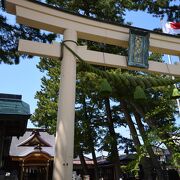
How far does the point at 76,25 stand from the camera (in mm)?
5930

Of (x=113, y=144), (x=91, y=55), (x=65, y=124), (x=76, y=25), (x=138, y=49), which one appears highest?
(x=76, y=25)

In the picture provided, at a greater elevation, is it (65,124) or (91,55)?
(91,55)

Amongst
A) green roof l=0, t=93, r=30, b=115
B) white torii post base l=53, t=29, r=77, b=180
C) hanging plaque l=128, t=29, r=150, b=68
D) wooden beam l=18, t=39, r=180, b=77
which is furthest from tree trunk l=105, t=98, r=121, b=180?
white torii post base l=53, t=29, r=77, b=180

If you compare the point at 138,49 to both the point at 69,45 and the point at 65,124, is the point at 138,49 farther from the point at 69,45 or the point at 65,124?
the point at 65,124

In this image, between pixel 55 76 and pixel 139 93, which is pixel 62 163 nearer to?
pixel 139 93

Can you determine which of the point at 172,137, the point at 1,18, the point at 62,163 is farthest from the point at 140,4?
the point at 62,163

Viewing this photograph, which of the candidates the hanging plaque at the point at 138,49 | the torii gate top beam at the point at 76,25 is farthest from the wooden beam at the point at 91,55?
the torii gate top beam at the point at 76,25

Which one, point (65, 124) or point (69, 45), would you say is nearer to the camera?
point (65, 124)

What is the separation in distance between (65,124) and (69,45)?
1679 mm

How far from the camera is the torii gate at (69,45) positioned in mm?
4883

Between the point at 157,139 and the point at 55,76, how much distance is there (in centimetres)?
1052

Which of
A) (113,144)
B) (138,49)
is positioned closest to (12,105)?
(138,49)

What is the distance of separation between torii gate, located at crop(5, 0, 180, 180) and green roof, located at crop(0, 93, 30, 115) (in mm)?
1630

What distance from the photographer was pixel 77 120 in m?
19.0
